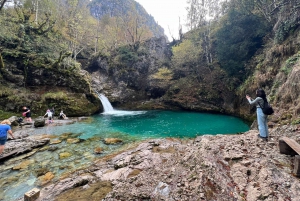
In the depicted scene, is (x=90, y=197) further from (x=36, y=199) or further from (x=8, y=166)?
(x=8, y=166)

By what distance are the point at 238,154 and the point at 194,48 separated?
25721 millimetres

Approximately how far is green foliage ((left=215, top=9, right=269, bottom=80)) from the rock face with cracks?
19.7 meters

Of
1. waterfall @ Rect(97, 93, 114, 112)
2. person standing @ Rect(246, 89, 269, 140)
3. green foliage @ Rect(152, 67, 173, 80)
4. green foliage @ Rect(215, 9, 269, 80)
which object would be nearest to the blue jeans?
person standing @ Rect(246, 89, 269, 140)

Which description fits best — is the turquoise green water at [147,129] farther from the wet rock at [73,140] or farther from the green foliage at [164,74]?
the green foliage at [164,74]

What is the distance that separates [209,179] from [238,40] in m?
24.7

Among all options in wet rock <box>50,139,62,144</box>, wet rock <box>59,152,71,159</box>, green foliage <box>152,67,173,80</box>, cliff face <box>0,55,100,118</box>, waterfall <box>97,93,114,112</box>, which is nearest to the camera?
wet rock <box>59,152,71,159</box>

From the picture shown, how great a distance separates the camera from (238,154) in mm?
4836

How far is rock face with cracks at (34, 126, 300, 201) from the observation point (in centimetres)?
330

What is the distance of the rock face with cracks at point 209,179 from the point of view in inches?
130

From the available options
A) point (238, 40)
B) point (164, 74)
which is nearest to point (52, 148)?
point (164, 74)

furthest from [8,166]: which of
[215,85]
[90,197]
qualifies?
[215,85]

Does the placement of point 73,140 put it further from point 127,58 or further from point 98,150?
point 127,58

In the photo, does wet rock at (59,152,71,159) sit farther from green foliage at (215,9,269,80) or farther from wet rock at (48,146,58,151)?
green foliage at (215,9,269,80)

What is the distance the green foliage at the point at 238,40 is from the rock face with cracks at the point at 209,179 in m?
19.7
